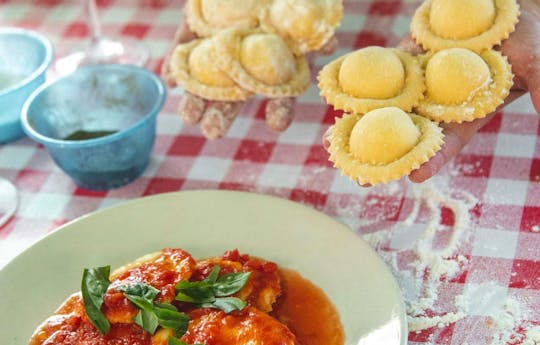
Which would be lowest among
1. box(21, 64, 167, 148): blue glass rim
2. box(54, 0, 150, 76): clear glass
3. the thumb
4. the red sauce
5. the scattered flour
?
box(54, 0, 150, 76): clear glass

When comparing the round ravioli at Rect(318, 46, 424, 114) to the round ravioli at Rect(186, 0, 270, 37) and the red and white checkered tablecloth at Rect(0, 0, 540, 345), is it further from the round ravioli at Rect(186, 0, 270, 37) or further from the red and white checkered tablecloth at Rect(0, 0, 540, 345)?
the round ravioli at Rect(186, 0, 270, 37)

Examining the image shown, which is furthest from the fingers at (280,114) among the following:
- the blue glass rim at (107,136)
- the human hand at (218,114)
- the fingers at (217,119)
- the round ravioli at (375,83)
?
the blue glass rim at (107,136)

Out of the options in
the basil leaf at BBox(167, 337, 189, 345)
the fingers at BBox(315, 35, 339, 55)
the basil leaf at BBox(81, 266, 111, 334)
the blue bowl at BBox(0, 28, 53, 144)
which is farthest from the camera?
the blue bowl at BBox(0, 28, 53, 144)

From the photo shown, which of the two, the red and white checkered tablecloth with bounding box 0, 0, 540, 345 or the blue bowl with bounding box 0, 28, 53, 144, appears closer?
the red and white checkered tablecloth with bounding box 0, 0, 540, 345

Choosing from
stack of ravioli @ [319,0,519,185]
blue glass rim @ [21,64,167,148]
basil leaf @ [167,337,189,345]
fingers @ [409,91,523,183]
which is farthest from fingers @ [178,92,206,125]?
basil leaf @ [167,337,189,345]

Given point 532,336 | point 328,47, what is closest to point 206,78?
point 328,47

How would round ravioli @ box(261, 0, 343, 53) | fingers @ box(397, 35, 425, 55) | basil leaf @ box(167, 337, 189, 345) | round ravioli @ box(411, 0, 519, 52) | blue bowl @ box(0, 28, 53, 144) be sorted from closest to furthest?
basil leaf @ box(167, 337, 189, 345)
round ravioli @ box(411, 0, 519, 52)
fingers @ box(397, 35, 425, 55)
round ravioli @ box(261, 0, 343, 53)
blue bowl @ box(0, 28, 53, 144)

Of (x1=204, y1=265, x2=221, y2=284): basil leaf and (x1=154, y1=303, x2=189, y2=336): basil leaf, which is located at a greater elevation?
(x1=154, y1=303, x2=189, y2=336): basil leaf

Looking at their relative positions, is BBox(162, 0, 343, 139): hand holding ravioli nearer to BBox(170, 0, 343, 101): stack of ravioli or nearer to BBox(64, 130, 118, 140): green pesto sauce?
BBox(170, 0, 343, 101): stack of ravioli

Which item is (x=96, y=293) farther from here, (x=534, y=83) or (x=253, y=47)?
(x=534, y=83)
